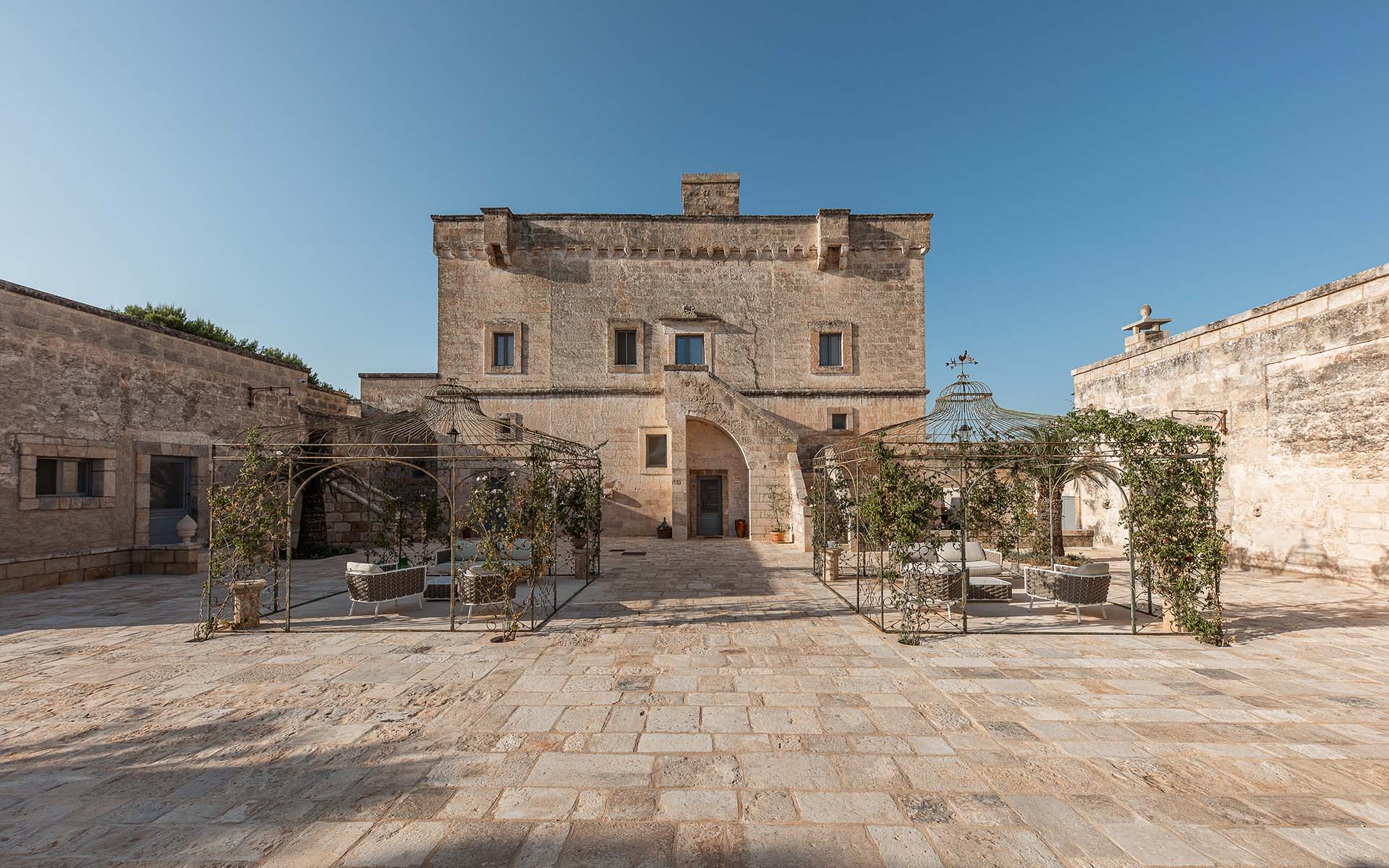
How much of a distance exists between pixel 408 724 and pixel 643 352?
14115mm

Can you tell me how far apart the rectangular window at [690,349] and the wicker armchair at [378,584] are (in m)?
11.3

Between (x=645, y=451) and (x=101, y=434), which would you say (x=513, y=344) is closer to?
(x=645, y=451)

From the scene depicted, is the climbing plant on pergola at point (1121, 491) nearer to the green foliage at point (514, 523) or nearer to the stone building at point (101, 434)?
the green foliage at point (514, 523)

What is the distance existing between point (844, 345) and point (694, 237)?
5770 millimetres

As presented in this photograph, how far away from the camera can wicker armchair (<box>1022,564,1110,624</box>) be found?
6855 mm

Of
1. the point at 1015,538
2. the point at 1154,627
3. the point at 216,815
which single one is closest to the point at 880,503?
the point at 1154,627

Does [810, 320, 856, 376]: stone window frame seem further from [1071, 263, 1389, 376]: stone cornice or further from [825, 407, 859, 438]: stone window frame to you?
[1071, 263, 1389, 376]: stone cornice

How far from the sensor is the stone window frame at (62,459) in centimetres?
903

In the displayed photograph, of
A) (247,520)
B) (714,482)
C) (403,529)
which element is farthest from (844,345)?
(247,520)

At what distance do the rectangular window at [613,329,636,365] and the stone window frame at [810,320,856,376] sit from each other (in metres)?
5.57

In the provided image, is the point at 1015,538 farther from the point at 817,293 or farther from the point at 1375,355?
the point at 817,293

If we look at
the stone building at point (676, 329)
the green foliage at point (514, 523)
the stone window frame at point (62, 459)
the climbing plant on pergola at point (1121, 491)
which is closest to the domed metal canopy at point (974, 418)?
the climbing plant on pergola at point (1121, 491)

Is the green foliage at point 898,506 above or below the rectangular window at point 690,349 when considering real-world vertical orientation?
below

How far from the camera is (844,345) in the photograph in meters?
17.7
